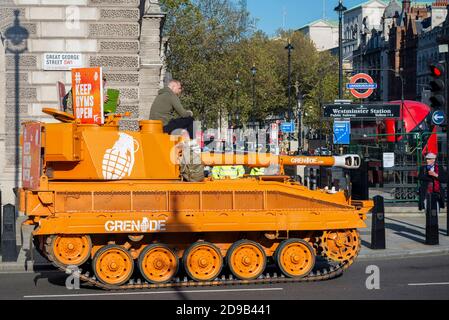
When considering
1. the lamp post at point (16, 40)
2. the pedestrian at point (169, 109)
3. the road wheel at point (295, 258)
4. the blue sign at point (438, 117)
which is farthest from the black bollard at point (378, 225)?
the blue sign at point (438, 117)

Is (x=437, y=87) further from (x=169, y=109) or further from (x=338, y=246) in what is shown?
(x=169, y=109)

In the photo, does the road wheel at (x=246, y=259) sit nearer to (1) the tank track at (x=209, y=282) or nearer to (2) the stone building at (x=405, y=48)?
(1) the tank track at (x=209, y=282)

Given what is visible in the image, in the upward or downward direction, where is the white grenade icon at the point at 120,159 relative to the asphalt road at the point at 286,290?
upward

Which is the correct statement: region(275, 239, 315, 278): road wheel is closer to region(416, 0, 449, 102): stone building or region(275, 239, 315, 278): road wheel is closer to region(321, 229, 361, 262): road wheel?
region(321, 229, 361, 262): road wheel

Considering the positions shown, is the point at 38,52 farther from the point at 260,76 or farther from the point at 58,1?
the point at 260,76

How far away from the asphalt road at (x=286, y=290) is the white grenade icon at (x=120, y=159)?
1.82 meters

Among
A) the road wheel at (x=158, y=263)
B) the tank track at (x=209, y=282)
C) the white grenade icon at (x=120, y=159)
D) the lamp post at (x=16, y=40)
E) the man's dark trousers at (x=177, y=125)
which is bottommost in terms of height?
the tank track at (x=209, y=282)

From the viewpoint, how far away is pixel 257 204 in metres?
14.3

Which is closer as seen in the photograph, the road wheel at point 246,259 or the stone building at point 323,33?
the road wheel at point 246,259

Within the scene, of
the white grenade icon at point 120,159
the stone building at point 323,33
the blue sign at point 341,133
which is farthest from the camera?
the stone building at point 323,33

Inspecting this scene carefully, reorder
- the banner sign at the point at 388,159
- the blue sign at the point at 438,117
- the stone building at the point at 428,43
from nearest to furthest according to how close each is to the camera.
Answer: the banner sign at the point at 388,159 < the blue sign at the point at 438,117 < the stone building at the point at 428,43

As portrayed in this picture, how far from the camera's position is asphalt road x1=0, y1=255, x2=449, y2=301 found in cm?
1304

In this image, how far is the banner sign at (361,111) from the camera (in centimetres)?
2812

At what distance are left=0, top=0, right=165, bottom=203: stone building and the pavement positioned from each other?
3831 mm
